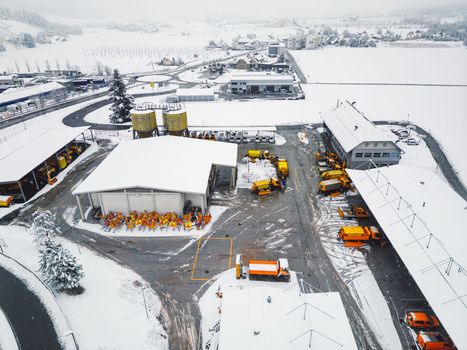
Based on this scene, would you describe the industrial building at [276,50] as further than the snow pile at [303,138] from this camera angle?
Yes

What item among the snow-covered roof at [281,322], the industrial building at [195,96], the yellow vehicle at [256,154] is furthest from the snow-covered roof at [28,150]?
the industrial building at [195,96]

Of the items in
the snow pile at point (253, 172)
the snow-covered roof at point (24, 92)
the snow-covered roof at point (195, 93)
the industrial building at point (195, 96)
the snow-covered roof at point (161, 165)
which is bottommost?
the snow pile at point (253, 172)

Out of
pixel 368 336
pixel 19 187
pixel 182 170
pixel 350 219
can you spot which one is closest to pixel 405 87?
pixel 350 219

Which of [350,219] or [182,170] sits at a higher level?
[182,170]

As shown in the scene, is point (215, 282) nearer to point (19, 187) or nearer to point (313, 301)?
point (313, 301)

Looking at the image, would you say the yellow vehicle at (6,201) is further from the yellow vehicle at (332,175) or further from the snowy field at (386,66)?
the snowy field at (386,66)

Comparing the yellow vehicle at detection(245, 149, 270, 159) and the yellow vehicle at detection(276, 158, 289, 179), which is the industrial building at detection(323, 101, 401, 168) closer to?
the yellow vehicle at detection(276, 158, 289, 179)

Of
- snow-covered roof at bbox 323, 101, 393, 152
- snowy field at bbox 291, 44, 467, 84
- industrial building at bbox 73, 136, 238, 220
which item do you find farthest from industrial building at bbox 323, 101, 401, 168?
snowy field at bbox 291, 44, 467, 84
